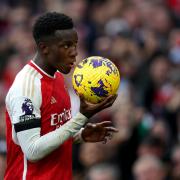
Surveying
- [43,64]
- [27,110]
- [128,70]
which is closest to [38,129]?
[27,110]

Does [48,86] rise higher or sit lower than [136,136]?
higher

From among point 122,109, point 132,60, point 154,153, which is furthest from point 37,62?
point 132,60

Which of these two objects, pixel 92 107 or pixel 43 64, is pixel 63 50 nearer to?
pixel 43 64

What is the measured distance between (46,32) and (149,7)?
834 cm

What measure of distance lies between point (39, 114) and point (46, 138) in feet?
0.68

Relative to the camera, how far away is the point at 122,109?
1098 cm

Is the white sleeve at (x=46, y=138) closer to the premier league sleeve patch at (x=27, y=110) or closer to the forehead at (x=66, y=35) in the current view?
the premier league sleeve patch at (x=27, y=110)

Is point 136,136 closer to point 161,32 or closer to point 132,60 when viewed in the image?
point 132,60

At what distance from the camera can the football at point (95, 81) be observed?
652 centimetres

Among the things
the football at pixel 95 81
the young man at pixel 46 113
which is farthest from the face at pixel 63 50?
the football at pixel 95 81

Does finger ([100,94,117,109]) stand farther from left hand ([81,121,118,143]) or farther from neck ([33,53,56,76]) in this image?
neck ([33,53,56,76])

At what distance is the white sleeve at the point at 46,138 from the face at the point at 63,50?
0.44 m

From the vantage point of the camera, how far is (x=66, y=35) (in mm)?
6559

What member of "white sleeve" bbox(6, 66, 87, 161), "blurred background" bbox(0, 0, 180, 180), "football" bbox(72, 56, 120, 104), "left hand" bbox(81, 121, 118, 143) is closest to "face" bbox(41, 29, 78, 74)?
"football" bbox(72, 56, 120, 104)
